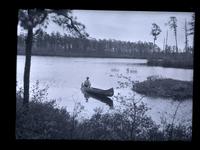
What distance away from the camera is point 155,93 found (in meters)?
3.88

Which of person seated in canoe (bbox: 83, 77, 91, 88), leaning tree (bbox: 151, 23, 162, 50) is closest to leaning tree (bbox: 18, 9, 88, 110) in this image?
person seated in canoe (bbox: 83, 77, 91, 88)

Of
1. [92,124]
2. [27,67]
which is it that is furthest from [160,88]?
[27,67]

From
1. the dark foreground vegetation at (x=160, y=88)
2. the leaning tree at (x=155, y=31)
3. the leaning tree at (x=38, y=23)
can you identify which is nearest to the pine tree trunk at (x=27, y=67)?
the leaning tree at (x=38, y=23)

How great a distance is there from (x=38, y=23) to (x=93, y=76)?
930mm

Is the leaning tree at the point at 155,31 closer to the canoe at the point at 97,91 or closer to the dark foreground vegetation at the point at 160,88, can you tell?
the dark foreground vegetation at the point at 160,88

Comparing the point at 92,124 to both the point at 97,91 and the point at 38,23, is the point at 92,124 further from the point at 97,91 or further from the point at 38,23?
the point at 38,23

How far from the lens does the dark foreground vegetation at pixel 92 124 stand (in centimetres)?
378

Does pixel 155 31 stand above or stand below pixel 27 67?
above

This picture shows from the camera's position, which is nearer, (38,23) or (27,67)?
(27,67)

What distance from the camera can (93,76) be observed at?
3.73 meters

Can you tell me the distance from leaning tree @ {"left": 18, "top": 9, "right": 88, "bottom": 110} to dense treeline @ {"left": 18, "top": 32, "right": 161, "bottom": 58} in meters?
0.06
